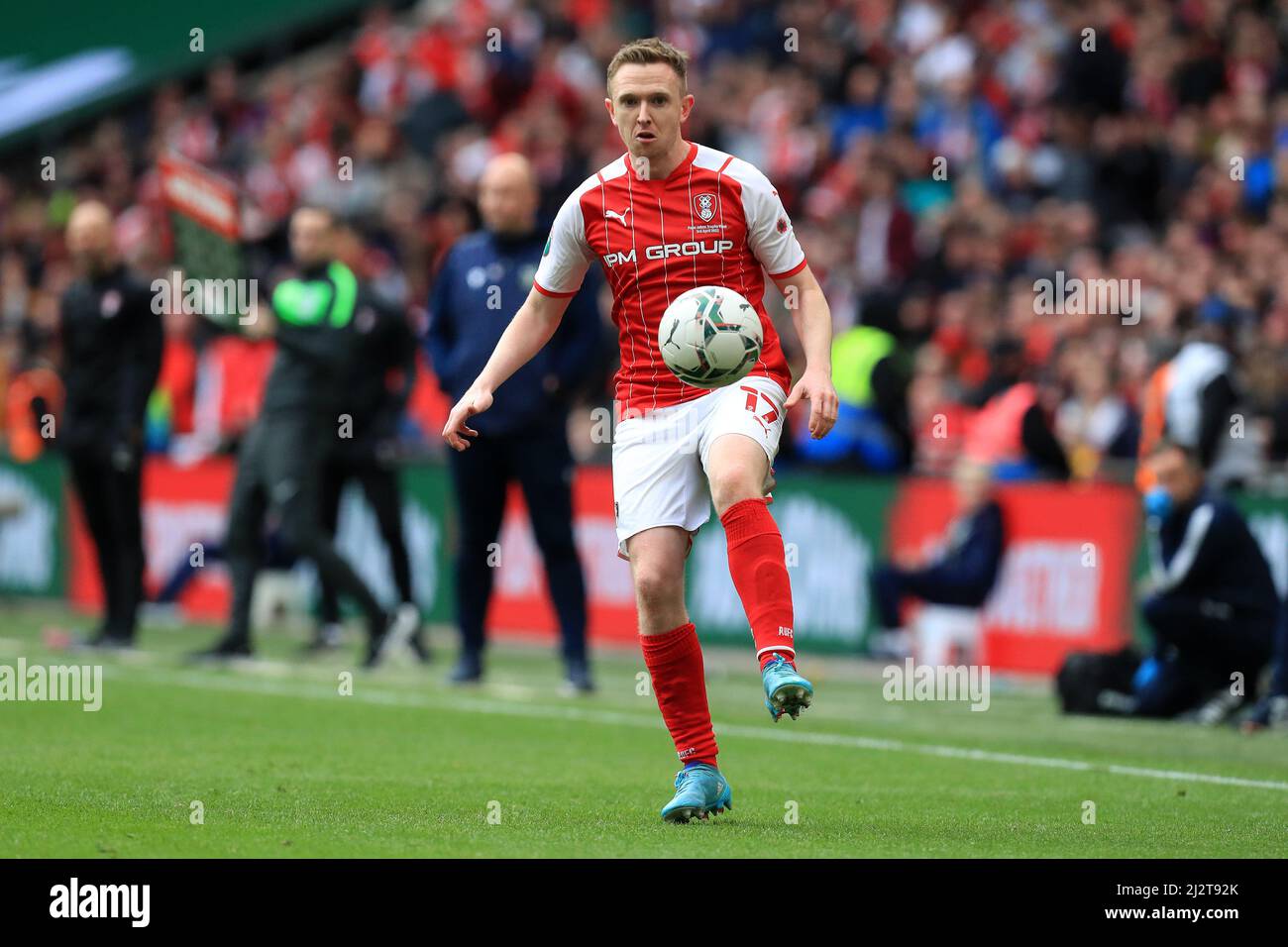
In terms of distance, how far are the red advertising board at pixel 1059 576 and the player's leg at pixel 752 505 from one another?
24.0ft

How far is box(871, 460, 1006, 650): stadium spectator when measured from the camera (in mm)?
14086

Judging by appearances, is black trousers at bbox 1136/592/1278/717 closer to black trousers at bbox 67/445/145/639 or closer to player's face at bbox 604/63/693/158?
player's face at bbox 604/63/693/158

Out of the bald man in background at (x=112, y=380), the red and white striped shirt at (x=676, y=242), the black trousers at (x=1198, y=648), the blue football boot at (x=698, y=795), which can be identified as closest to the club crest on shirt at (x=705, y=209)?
the red and white striped shirt at (x=676, y=242)

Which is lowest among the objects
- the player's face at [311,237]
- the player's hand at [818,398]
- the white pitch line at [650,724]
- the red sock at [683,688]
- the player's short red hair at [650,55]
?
the white pitch line at [650,724]

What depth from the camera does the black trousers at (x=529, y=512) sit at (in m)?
12.3

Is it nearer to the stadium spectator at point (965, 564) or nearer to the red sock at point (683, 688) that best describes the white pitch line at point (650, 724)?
the red sock at point (683, 688)

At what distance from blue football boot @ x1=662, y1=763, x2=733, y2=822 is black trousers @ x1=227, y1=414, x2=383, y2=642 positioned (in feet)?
20.2

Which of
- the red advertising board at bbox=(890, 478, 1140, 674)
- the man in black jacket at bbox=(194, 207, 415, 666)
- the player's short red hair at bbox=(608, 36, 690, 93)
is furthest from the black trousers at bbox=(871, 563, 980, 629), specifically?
the player's short red hair at bbox=(608, 36, 690, 93)

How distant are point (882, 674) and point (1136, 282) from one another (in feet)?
13.7

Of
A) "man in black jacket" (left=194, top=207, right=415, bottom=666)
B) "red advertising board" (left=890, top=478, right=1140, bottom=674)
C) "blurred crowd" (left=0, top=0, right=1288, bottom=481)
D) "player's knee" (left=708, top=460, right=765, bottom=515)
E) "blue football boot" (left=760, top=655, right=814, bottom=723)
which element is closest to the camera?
"blue football boot" (left=760, top=655, right=814, bottom=723)

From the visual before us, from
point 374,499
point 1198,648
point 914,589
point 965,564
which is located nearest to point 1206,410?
point 965,564

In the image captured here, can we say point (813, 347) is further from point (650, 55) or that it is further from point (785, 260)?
point (650, 55)

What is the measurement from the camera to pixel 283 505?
13.3 meters
